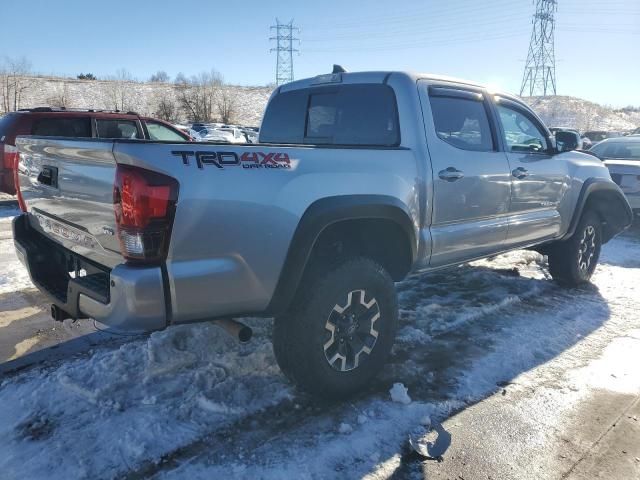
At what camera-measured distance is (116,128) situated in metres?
9.53

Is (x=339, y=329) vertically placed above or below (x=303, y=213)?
below

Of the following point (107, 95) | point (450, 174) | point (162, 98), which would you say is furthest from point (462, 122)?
point (107, 95)

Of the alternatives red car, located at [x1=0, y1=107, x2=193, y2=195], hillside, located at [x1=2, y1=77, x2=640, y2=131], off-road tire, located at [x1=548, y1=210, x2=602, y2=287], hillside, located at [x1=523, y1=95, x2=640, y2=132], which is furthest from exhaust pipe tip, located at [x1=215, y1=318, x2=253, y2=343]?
hillside, located at [x1=523, y1=95, x2=640, y2=132]

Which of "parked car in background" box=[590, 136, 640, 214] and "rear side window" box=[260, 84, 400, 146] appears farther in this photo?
"parked car in background" box=[590, 136, 640, 214]

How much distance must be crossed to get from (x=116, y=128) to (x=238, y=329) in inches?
312

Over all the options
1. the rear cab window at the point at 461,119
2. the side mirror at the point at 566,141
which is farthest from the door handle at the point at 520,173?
the side mirror at the point at 566,141

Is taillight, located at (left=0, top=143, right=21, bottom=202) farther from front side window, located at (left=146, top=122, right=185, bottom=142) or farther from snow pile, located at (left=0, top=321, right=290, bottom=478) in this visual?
snow pile, located at (left=0, top=321, right=290, bottom=478)

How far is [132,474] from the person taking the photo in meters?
2.45

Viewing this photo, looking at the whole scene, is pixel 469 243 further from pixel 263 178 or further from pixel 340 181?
pixel 263 178

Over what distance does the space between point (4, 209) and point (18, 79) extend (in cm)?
5467

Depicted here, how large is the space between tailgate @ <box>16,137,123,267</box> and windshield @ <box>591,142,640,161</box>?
10.5m

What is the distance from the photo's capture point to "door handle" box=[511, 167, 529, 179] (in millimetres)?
4383

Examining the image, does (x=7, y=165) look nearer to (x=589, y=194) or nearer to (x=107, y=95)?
(x=589, y=194)

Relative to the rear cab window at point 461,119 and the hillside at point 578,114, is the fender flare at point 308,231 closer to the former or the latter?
the rear cab window at point 461,119
